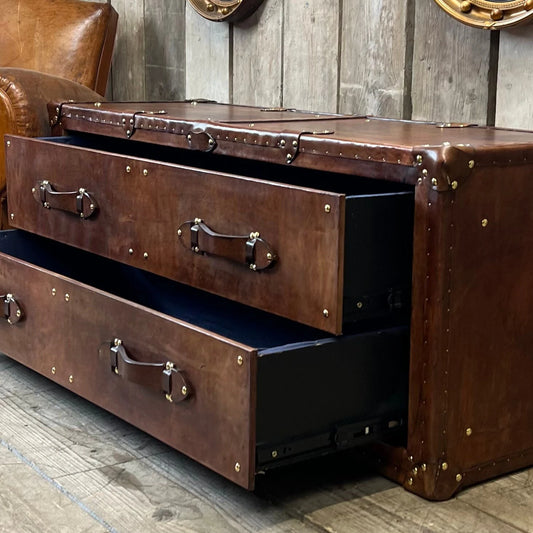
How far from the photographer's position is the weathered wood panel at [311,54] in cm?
230

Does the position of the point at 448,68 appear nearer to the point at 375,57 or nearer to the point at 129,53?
the point at 375,57

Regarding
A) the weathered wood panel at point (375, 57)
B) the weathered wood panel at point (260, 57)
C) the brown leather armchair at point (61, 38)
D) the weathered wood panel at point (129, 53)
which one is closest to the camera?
the weathered wood panel at point (375, 57)

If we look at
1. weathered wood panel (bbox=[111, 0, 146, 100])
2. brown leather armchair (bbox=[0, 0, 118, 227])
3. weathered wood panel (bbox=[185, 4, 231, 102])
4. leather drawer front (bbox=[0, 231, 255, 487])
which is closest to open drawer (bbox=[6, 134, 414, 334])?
leather drawer front (bbox=[0, 231, 255, 487])

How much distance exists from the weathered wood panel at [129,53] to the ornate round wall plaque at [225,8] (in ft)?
1.29

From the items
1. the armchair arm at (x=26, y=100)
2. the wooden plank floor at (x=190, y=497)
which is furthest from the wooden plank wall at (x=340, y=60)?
the wooden plank floor at (x=190, y=497)

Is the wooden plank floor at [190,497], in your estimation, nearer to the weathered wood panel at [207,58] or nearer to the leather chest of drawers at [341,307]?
the leather chest of drawers at [341,307]

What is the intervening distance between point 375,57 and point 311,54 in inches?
8.4

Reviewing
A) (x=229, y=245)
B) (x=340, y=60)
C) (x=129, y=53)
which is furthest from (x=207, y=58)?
(x=229, y=245)

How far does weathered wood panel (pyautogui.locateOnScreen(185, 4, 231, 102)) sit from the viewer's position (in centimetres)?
262

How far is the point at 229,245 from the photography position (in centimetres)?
150

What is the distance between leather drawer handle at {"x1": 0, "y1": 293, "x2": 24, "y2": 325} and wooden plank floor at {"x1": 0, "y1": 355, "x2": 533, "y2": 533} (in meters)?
0.27

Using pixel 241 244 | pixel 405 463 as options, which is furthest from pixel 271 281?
pixel 405 463

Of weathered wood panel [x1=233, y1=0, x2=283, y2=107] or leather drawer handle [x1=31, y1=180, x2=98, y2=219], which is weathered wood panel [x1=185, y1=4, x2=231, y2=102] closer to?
weathered wood panel [x1=233, y1=0, x2=283, y2=107]

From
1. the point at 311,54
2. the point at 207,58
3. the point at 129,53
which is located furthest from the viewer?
the point at 129,53
